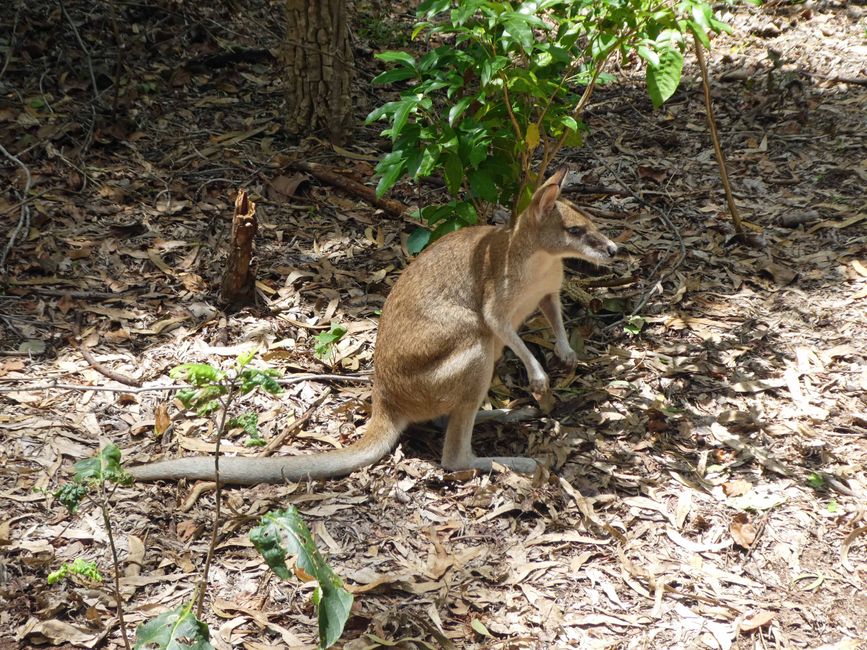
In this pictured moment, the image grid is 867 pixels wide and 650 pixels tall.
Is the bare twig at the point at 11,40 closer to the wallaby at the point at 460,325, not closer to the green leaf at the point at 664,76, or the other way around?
the wallaby at the point at 460,325

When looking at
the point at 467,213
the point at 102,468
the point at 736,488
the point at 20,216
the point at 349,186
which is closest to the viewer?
the point at 102,468

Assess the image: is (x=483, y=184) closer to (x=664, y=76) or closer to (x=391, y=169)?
(x=391, y=169)

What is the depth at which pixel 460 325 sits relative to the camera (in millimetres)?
5453

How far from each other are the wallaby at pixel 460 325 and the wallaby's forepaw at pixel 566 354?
400 millimetres

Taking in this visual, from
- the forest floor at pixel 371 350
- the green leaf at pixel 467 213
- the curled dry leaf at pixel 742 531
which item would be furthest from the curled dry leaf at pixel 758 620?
the green leaf at pixel 467 213

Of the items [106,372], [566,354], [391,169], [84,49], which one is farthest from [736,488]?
[84,49]

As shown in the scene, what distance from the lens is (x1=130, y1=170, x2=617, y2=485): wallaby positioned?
533 centimetres

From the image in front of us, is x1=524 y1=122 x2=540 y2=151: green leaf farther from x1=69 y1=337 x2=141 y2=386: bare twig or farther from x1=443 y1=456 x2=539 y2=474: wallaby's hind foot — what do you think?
x1=69 y1=337 x2=141 y2=386: bare twig

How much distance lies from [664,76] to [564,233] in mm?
1322

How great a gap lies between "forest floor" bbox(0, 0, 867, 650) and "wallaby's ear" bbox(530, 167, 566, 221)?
1299 mm

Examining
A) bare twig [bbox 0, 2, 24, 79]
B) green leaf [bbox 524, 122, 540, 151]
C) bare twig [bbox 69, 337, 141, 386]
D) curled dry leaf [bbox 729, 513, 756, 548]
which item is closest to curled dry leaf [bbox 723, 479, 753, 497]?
curled dry leaf [bbox 729, 513, 756, 548]

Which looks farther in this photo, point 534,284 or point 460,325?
point 534,284

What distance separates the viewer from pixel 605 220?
760cm

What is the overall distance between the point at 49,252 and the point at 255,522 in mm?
3101
